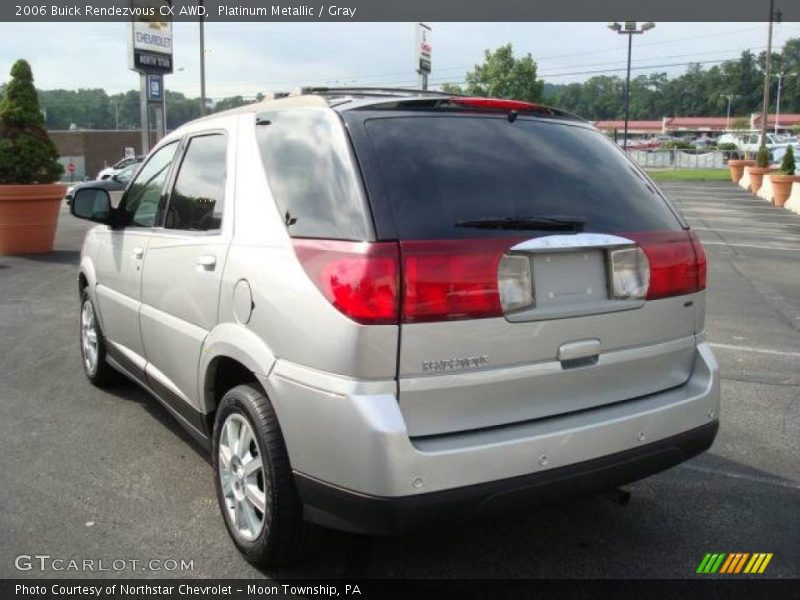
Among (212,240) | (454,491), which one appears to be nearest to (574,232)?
(454,491)

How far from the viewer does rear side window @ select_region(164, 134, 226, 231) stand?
→ 353cm

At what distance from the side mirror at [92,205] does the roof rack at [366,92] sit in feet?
6.26

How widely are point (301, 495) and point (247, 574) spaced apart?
0.56 m

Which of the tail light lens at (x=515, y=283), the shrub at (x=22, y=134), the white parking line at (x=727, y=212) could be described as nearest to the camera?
the tail light lens at (x=515, y=283)

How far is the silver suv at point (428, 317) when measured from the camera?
253 cm

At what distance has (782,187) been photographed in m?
24.1

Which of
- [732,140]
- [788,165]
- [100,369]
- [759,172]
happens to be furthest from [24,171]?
[732,140]

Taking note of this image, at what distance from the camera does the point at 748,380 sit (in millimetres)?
5754

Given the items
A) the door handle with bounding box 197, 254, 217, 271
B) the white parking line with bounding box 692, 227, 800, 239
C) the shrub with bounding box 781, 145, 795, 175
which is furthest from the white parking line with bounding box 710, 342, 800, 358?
the shrub with bounding box 781, 145, 795, 175

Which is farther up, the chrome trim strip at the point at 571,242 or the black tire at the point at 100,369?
the chrome trim strip at the point at 571,242

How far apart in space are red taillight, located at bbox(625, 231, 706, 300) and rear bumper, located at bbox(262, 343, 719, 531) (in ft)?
1.59
